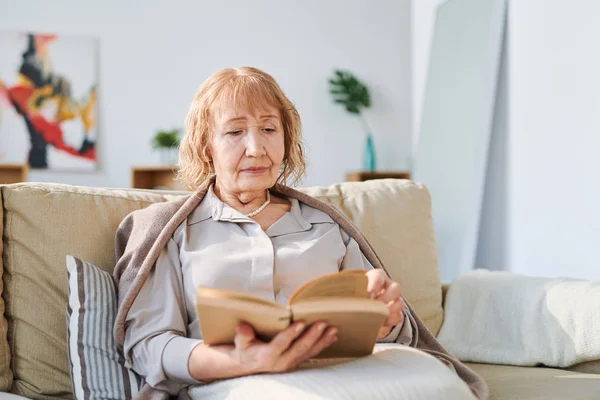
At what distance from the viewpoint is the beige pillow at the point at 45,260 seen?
1651 millimetres

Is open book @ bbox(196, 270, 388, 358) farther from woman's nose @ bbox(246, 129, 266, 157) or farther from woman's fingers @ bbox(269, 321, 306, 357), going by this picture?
woman's nose @ bbox(246, 129, 266, 157)

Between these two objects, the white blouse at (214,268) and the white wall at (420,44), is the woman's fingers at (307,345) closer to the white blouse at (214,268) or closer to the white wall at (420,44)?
the white blouse at (214,268)

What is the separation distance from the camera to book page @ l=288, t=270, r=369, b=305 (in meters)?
1.24

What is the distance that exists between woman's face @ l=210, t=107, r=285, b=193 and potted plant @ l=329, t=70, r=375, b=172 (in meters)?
3.83

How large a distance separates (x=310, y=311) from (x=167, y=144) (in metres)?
4.10

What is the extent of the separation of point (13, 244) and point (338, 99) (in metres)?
4.12

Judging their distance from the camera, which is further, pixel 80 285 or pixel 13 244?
pixel 13 244

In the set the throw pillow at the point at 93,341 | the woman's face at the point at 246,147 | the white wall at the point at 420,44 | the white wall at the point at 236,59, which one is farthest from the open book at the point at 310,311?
the white wall at the point at 236,59

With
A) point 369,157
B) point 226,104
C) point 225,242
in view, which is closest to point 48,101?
point 369,157

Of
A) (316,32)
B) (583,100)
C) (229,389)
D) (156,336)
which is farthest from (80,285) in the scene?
(316,32)

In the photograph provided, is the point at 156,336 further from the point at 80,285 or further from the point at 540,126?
the point at 540,126

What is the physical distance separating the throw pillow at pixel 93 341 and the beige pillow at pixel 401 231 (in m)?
0.74

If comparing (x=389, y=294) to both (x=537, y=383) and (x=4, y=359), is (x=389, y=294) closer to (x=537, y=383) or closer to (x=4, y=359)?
(x=537, y=383)

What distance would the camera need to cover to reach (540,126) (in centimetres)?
357
